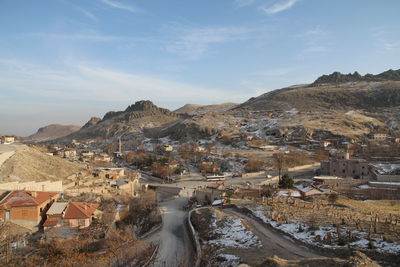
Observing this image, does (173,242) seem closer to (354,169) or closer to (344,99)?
(354,169)

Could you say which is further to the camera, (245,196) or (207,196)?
(207,196)

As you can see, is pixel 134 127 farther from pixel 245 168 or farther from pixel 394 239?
pixel 394 239

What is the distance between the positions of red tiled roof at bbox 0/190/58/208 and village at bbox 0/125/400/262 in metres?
0.05

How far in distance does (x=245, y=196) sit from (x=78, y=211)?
462 inches

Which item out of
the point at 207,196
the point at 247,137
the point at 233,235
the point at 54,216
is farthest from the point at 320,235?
the point at 247,137

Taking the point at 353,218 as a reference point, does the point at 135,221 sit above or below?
below

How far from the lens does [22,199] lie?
1725cm

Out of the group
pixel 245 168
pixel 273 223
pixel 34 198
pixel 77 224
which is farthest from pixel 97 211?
pixel 245 168

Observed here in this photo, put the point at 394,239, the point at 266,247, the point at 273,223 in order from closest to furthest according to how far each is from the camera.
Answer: the point at 394,239
the point at 266,247
the point at 273,223

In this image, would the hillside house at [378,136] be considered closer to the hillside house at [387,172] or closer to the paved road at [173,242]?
the hillside house at [387,172]

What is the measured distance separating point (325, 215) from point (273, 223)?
2690mm

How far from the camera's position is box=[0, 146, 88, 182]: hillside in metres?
23.2

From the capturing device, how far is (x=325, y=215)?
1415cm

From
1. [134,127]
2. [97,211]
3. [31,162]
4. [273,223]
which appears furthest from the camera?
[134,127]
